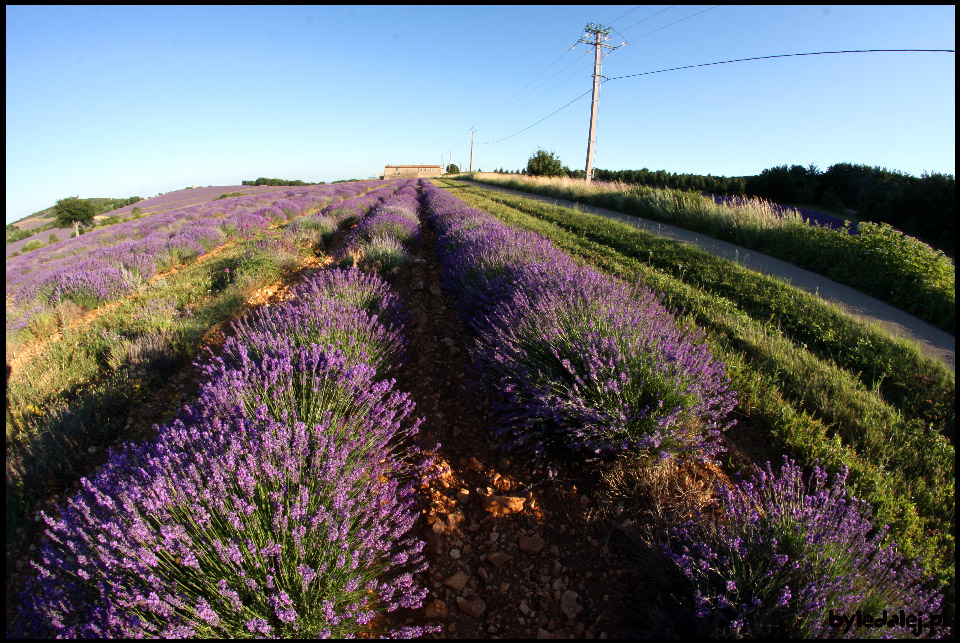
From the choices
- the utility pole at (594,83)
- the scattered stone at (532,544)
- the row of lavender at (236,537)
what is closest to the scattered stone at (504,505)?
the scattered stone at (532,544)

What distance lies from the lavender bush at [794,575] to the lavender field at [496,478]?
Result: 0.5 inches

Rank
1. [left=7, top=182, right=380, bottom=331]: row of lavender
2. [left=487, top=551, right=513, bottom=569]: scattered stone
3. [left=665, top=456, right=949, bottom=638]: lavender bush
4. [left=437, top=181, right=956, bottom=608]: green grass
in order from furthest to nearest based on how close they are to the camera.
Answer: [left=7, top=182, right=380, bottom=331]: row of lavender → [left=437, top=181, right=956, bottom=608]: green grass → [left=487, top=551, right=513, bottom=569]: scattered stone → [left=665, top=456, right=949, bottom=638]: lavender bush

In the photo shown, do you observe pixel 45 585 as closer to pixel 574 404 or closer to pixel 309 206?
pixel 574 404

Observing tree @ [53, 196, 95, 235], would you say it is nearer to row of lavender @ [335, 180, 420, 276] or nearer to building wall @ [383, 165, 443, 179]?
row of lavender @ [335, 180, 420, 276]

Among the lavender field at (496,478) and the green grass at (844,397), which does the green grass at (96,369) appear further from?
the green grass at (844,397)

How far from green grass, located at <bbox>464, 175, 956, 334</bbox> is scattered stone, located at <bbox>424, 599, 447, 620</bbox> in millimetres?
5882

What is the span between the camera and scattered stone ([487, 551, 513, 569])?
6.89 feet

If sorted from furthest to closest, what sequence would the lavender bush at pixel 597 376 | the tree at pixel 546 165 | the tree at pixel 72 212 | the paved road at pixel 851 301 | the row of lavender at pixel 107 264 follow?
1. the tree at pixel 546 165
2. the tree at pixel 72 212
3. the row of lavender at pixel 107 264
4. the paved road at pixel 851 301
5. the lavender bush at pixel 597 376

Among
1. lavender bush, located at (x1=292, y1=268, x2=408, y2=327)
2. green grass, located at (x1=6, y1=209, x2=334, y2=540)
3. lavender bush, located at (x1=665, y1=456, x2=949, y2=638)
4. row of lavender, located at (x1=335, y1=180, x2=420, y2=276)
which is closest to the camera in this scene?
lavender bush, located at (x1=665, y1=456, x2=949, y2=638)

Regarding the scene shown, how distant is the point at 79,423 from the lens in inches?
133

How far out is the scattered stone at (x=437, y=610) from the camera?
189 centimetres

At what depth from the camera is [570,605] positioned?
1.87m

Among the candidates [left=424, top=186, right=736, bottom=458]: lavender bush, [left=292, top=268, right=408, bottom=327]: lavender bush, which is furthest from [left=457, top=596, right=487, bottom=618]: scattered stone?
[left=292, top=268, right=408, bottom=327]: lavender bush

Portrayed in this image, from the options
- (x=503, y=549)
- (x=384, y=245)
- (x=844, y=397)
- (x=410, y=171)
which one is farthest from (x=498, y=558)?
(x=410, y=171)
